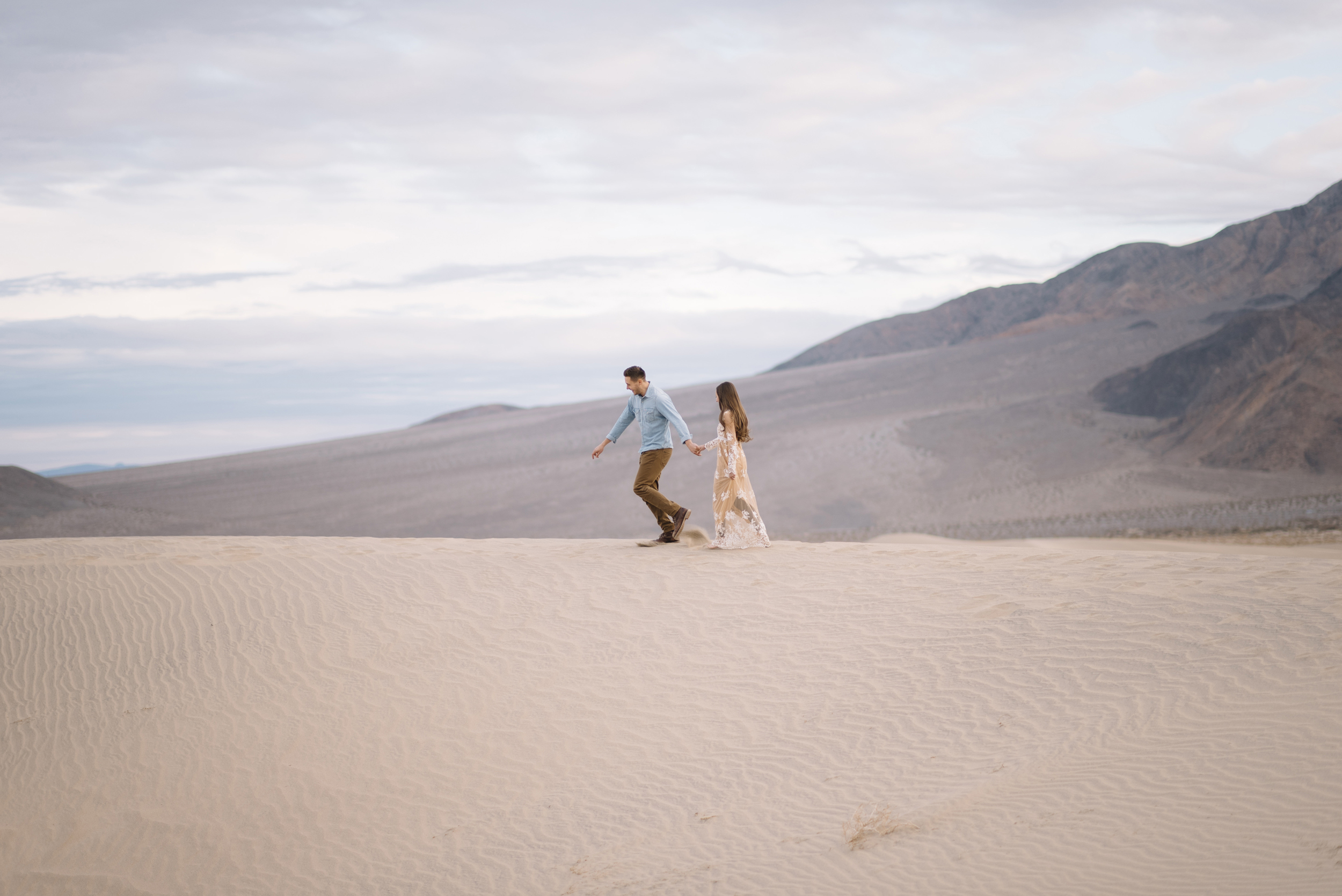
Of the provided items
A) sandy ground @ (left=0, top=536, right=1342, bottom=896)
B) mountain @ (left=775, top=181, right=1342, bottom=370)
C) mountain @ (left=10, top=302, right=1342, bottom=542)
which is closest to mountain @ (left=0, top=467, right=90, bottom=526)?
mountain @ (left=10, top=302, right=1342, bottom=542)

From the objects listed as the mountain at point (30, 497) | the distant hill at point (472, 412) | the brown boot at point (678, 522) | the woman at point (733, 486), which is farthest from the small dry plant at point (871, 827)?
the distant hill at point (472, 412)

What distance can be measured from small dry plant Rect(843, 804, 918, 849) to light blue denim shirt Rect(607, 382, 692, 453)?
4.35 m

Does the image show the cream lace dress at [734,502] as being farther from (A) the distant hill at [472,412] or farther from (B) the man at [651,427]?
(A) the distant hill at [472,412]

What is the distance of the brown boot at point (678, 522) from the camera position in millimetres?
9289

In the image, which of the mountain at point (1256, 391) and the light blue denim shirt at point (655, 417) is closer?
the light blue denim shirt at point (655, 417)

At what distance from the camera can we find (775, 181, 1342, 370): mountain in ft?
207

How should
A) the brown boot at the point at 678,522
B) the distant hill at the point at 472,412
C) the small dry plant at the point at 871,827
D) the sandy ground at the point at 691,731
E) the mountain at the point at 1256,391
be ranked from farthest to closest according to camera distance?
the distant hill at the point at 472,412
the mountain at the point at 1256,391
the brown boot at the point at 678,522
the small dry plant at the point at 871,827
the sandy ground at the point at 691,731

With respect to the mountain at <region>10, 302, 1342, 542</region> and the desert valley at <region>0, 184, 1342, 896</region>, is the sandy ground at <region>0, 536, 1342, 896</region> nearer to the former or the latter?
the desert valley at <region>0, 184, 1342, 896</region>

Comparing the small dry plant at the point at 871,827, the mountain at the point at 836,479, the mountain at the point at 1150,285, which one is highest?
the mountain at the point at 1150,285

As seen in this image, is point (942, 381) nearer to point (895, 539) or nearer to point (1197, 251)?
point (895, 539)

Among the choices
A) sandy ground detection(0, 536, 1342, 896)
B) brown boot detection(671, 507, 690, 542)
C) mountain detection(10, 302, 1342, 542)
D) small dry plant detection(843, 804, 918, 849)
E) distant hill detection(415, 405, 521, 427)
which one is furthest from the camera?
distant hill detection(415, 405, 521, 427)

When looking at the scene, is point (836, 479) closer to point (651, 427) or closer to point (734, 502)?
point (734, 502)

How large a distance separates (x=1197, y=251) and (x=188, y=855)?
8662cm

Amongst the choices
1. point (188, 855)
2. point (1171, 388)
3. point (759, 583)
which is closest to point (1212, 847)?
point (759, 583)
